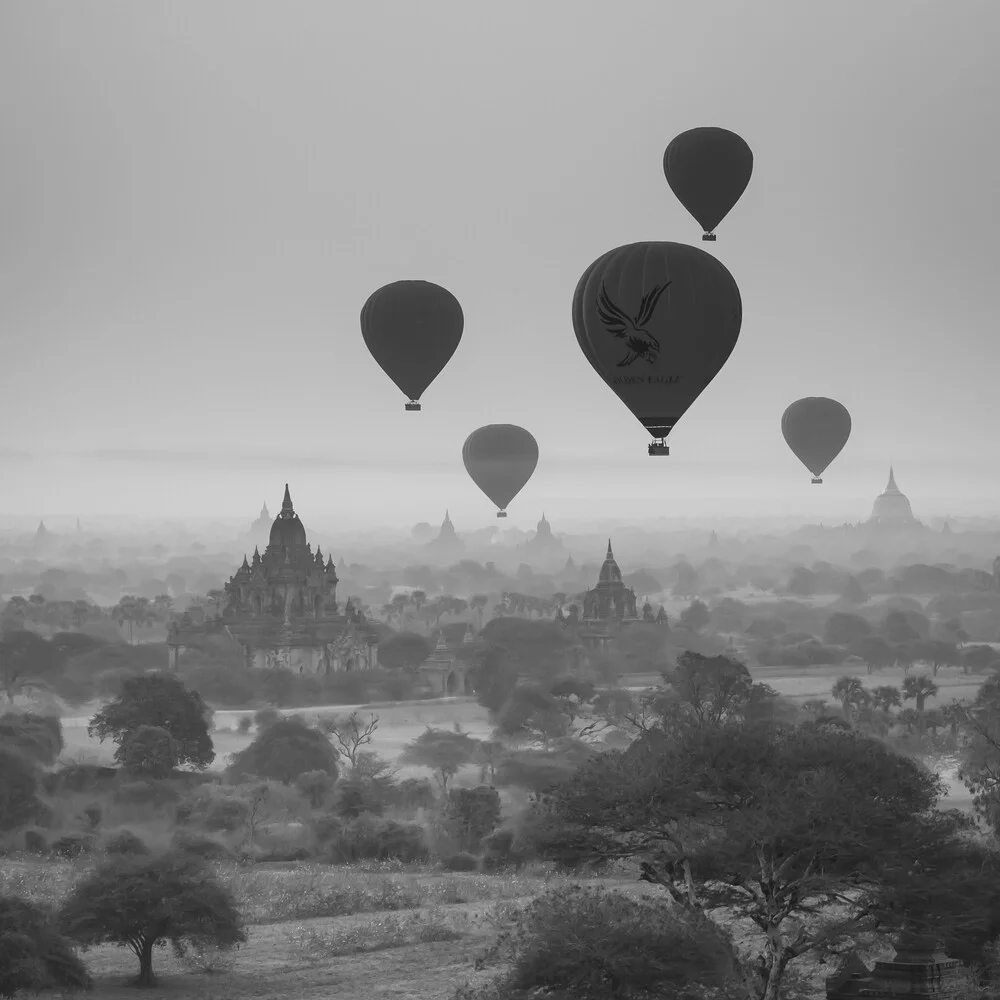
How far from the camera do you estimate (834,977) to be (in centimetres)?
2373

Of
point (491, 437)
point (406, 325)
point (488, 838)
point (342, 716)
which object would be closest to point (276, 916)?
point (488, 838)

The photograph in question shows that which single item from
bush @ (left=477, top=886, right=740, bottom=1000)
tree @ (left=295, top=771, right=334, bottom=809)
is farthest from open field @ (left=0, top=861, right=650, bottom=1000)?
tree @ (left=295, top=771, right=334, bottom=809)

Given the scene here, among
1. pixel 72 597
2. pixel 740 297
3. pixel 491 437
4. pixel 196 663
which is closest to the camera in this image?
pixel 740 297

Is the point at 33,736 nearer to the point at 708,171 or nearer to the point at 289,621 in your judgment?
the point at 708,171

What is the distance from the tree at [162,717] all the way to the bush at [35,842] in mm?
12353

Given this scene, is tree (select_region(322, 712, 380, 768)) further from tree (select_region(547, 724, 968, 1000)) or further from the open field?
tree (select_region(547, 724, 968, 1000))

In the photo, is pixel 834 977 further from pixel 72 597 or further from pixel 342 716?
pixel 72 597

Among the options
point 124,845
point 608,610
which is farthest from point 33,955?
point 608,610

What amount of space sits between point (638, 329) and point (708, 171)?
862 centimetres

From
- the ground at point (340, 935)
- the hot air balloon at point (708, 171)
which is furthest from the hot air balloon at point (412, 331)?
the ground at point (340, 935)

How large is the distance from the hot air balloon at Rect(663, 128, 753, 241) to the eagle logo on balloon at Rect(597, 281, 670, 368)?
7.53 m

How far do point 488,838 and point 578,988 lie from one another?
21274 millimetres

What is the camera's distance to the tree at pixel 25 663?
89.7 metres

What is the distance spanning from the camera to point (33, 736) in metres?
59.9
